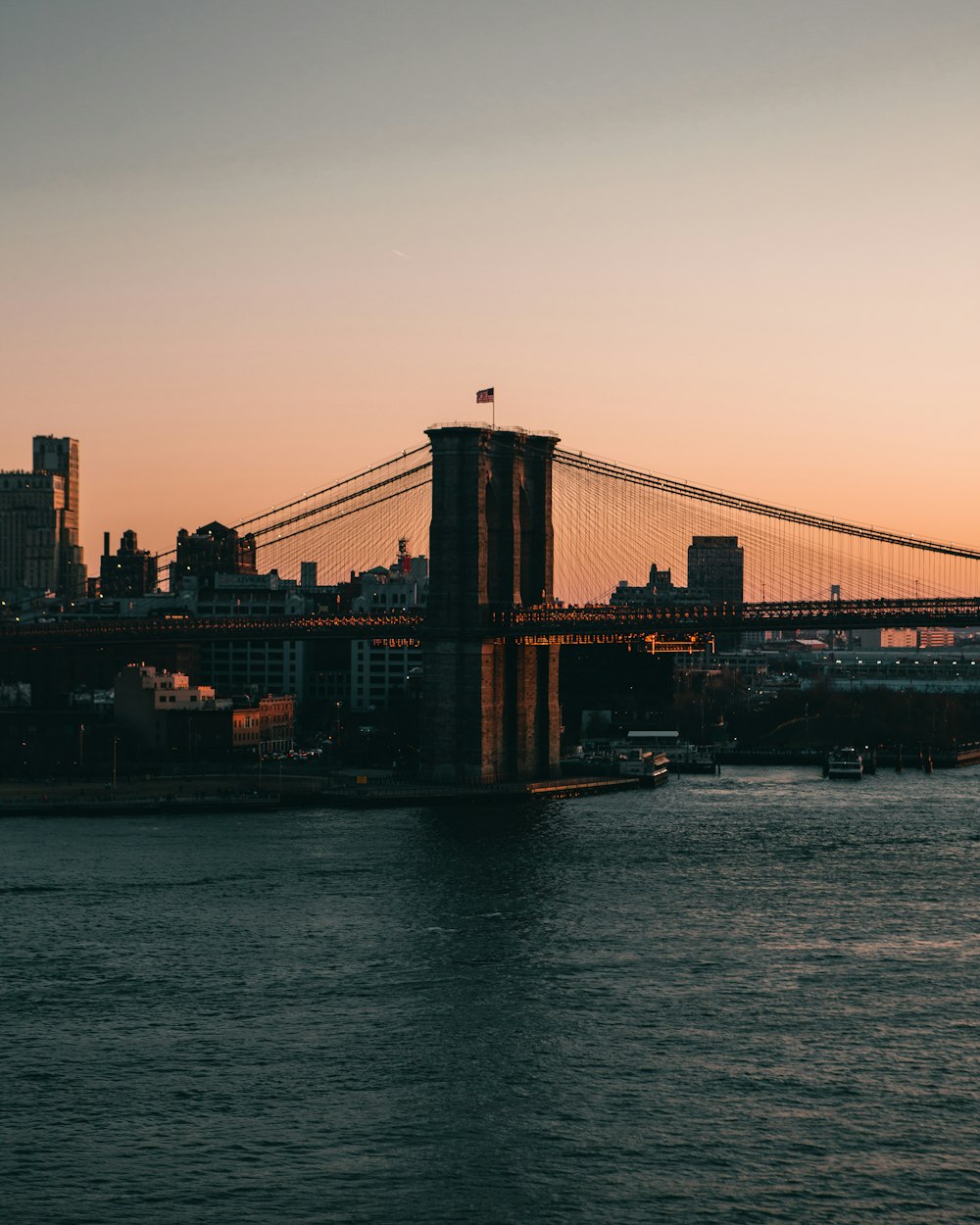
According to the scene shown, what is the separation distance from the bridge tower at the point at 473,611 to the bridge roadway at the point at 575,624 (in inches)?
35.7

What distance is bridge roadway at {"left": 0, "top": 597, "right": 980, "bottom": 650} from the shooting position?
88.2 m

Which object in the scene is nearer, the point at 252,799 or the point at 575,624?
the point at 252,799

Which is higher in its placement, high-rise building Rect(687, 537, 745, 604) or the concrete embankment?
high-rise building Rect(687, 537, 745, 604)

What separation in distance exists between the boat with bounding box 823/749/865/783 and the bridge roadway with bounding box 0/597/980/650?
18.1m

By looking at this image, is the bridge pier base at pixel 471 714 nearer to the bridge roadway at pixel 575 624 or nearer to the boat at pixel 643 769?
the bridge roadway at pixel 575 624

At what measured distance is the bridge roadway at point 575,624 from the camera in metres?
88.2

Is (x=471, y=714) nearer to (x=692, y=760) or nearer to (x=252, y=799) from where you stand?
(x=252, y=799)

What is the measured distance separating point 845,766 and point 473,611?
32.2 m

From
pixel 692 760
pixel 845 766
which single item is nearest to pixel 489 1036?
pixel 845 766

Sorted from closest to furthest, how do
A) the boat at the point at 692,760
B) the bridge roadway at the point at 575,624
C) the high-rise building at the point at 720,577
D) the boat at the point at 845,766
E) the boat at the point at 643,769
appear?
the bridge roadway at the point at 575,624 < the boat at the point at 643,769 < the boat at the point at 845,766 < the boat at the point at 692,760 < the high-rise building at the point at 720,577

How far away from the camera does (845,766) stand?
367ft

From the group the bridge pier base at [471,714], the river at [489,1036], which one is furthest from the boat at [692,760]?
the river at [489,1036]

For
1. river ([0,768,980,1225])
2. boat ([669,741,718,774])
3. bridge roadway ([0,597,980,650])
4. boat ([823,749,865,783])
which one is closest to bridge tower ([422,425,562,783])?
bridge roadway ([0,597,980,650])

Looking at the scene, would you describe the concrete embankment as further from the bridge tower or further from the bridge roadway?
the bridge roadway
